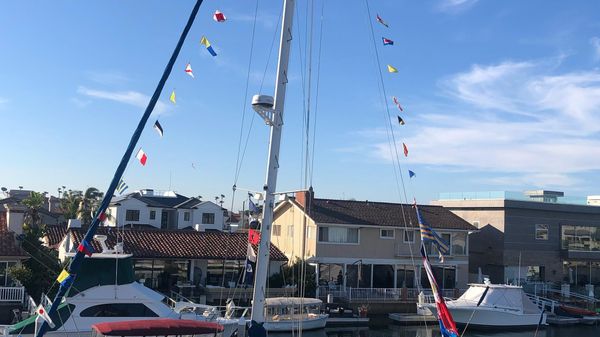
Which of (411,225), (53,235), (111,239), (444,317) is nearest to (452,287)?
(411,225)

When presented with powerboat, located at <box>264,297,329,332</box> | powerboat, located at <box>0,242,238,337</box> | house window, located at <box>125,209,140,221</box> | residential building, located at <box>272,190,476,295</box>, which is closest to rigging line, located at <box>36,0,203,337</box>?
powerboat, located at <box>0,242,238,337</box>

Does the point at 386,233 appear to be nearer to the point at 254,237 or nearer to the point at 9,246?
the point at 9,246

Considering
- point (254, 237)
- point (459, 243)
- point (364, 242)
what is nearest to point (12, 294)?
point (254, 237)

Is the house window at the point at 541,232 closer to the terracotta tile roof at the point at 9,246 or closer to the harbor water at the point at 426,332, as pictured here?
the harbor water at the point at 426,332

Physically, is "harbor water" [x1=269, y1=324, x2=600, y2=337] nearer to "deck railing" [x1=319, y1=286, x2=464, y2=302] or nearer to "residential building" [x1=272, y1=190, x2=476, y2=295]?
"deck railing" [x1=319, y1=286, x2=464, y2=302]

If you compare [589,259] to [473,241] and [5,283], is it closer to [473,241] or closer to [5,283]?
[473,241]

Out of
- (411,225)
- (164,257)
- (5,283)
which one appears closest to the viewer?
(5,283)

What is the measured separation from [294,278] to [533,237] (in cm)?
2287

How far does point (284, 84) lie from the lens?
1495 centimetres

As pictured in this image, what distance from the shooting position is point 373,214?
46719 mm

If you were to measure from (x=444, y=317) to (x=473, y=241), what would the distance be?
4087 centimetres

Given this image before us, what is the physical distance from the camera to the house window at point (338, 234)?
43531 millimetres

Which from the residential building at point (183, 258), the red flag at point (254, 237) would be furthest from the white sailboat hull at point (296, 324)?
the red flag at point (254, 237)

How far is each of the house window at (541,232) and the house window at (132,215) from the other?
3627cm
